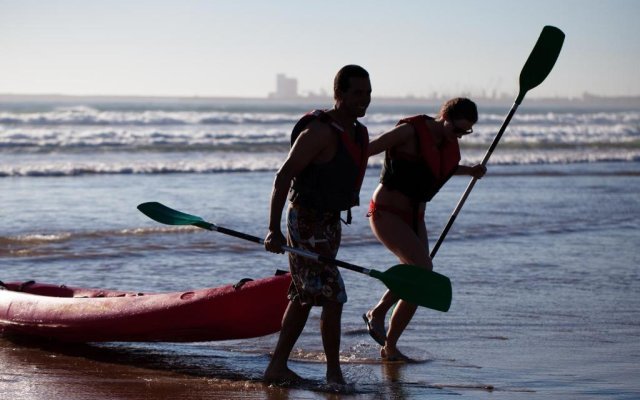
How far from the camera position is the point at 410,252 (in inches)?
205

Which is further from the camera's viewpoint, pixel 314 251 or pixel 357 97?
pixel 314 251

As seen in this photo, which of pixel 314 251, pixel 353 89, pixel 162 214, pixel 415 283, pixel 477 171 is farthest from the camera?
pixel 477 171

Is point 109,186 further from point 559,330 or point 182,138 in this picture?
point 182,138

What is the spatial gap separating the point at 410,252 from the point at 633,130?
29.6 metres

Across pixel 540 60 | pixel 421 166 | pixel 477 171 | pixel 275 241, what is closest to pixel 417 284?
pixel 421 166

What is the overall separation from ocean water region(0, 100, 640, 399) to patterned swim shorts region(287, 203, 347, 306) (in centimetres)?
44

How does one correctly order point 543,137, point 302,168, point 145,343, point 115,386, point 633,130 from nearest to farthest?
point 302,168 < point 115,386 < point 145,343 < point 543,137 < point 633,130

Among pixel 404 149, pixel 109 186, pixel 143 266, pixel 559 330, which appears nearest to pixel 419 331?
pixel 559 330

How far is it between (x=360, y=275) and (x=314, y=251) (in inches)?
131

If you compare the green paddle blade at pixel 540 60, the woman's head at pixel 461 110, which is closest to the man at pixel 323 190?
the woman's head at pixel 461 110

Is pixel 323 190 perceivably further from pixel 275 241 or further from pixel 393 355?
pixel 393 355

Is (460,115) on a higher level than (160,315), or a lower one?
higher

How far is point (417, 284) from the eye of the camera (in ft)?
15.9

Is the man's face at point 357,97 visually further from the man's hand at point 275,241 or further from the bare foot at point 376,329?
the bare foot at point 376,329
